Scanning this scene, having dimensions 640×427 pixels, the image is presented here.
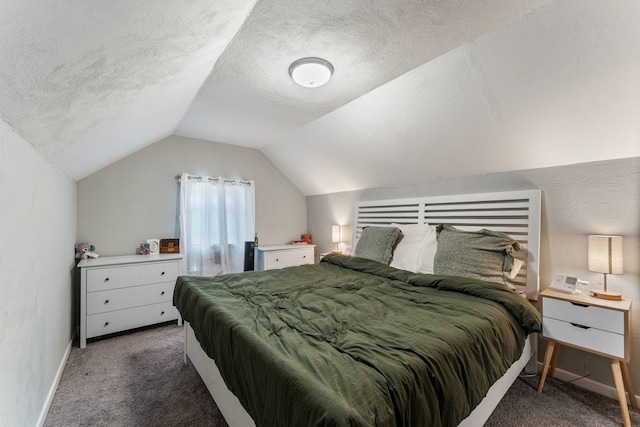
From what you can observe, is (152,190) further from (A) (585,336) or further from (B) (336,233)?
(A) (585,336)

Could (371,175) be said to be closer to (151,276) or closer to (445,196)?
(445,196)

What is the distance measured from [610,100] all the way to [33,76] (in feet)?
9.07

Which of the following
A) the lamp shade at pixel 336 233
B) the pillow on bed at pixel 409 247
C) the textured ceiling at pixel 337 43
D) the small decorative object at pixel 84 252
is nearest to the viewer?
the textured ceiling at pixel 337 43

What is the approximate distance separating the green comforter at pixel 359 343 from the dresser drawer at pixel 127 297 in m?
0.92

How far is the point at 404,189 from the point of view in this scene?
326cm

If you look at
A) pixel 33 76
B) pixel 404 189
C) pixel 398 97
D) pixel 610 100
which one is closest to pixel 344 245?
pixel 404 189

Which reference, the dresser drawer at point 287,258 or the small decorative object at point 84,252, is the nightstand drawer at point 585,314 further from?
the small decorative object at point 84,252

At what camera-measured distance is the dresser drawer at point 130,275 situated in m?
2.59

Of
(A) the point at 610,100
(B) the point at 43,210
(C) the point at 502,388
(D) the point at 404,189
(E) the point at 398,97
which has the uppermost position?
(E) the point at 398,97

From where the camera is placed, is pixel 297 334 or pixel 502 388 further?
pixel 502 388

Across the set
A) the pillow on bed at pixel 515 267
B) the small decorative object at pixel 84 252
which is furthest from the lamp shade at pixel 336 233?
the small decorative object at pixel 84 252

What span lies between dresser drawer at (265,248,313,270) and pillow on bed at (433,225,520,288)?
2187 mm

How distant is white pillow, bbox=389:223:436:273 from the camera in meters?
2.59

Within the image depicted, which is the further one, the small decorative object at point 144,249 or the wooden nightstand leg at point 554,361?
the small decorative object at point 144,249
